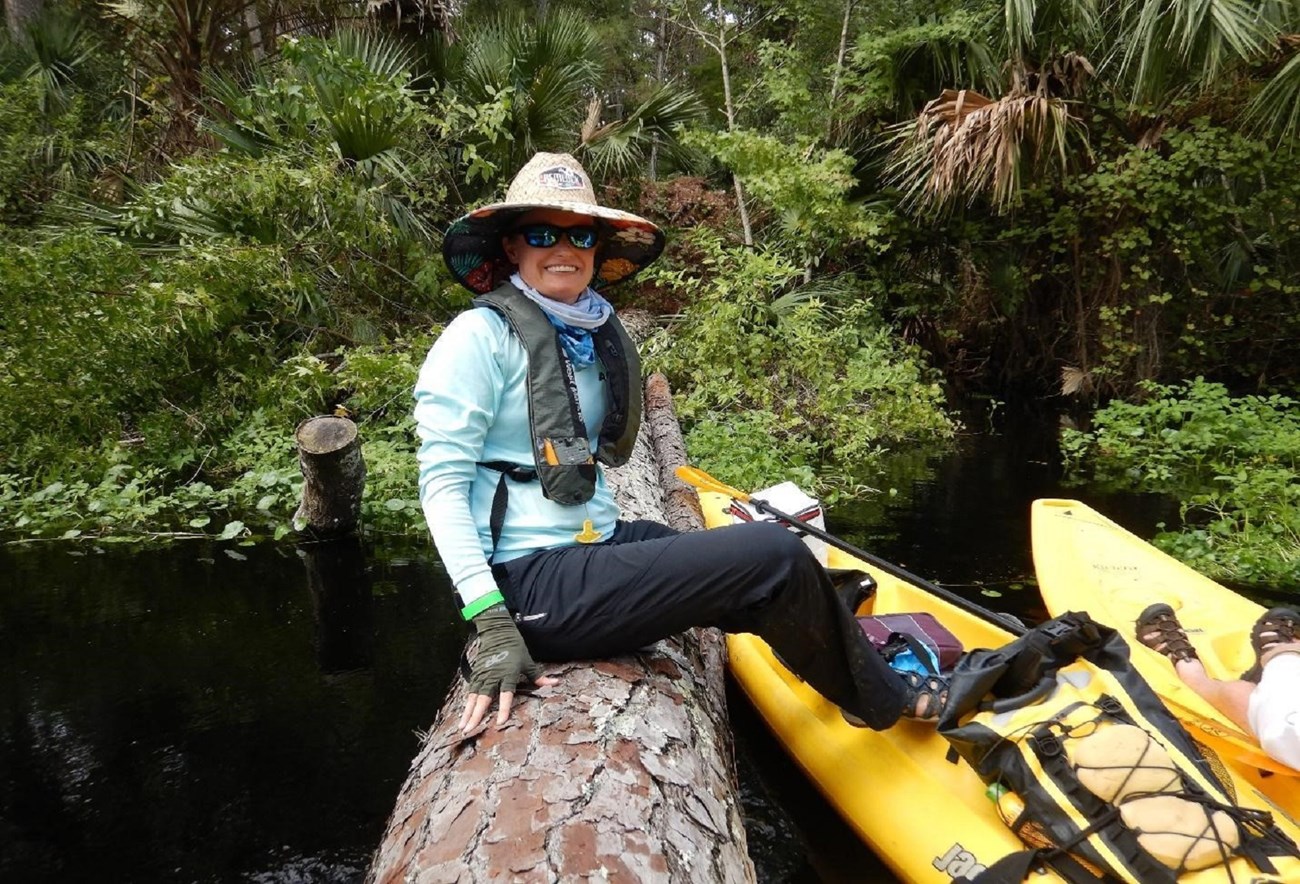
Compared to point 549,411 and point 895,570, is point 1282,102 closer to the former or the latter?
point 895,570

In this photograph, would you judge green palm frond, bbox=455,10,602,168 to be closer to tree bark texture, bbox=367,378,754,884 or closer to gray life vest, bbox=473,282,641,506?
gray life vest, bbox=473,282,641,506

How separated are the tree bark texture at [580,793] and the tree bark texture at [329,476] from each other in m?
2.48

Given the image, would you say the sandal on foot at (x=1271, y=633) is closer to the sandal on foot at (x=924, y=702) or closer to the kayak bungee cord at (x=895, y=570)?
the kayak bungee cord at (x=895, y=570)

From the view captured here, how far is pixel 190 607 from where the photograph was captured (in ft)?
12.7

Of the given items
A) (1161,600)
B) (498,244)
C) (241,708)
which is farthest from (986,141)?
(241,708)

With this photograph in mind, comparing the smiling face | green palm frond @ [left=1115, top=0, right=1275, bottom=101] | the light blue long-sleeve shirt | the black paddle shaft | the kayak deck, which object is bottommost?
the kayak deck

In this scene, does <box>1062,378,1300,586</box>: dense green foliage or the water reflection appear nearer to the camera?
the water reflection

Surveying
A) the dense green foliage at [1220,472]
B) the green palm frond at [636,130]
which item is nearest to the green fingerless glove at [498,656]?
the dense green foliage at [1220,472]

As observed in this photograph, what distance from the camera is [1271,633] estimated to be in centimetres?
229

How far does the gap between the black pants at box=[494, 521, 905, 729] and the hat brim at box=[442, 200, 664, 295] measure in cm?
88

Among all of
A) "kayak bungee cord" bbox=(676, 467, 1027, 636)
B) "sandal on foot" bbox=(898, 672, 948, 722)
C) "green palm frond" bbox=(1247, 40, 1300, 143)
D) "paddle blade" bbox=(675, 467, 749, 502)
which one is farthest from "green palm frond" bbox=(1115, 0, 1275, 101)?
"sandal on foot" bbox=(898, 672, 948, 722)

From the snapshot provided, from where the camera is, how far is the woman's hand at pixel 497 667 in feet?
5.53

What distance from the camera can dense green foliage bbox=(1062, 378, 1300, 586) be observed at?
4234 millimetres

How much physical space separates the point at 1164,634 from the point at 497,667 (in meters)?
2.44
